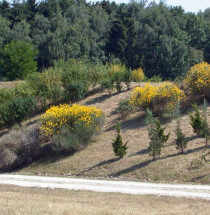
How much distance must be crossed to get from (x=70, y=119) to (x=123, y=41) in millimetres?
35318

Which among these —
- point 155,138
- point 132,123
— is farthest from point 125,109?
point 155,138

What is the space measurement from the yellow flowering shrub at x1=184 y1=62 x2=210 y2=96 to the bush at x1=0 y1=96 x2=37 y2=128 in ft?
38.1

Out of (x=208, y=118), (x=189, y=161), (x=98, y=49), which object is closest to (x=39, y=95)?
(x=208, y=118)

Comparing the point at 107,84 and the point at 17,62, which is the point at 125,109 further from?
the point at 17,62

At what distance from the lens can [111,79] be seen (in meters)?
33.1

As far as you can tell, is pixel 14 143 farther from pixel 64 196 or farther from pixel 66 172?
pixel 64 196

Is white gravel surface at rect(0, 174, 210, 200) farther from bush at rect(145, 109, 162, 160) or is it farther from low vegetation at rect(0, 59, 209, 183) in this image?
bush at rect(145, 109, 162, 160)

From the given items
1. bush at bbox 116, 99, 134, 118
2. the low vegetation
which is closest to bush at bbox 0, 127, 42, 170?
the low vegetation

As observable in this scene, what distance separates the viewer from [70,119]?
25859mm

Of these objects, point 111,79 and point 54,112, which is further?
point 111,79

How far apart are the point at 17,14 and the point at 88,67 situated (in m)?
46.0

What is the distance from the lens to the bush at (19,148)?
25.3m

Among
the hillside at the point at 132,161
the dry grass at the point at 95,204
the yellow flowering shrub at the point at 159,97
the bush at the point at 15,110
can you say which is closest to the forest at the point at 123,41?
the bush at the point at 15,110

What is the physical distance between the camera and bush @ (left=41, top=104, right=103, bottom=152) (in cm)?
2480
